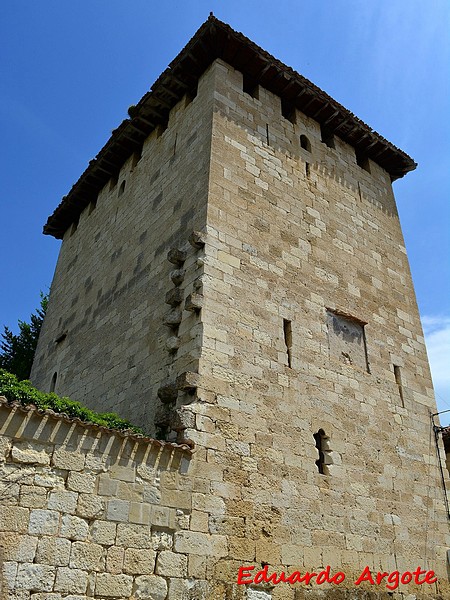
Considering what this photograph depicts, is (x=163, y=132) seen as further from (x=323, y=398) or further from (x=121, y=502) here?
(x=121, y=502)

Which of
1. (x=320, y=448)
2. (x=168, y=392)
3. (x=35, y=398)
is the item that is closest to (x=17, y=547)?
(x=35, y=398)

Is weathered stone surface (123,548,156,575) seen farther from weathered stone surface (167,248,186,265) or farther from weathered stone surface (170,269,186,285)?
weathered stone surface (167,248,186,265)

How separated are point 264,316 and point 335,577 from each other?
145 inches

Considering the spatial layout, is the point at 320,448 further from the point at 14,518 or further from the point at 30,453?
the point at 14,518

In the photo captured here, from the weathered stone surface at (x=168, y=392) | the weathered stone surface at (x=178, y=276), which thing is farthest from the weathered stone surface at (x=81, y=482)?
the weathered stone surface at (x=178, y=276)

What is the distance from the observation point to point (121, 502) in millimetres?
5918

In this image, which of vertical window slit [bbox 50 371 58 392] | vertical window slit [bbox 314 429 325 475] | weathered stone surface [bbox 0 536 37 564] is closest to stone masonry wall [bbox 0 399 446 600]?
weathered stone surface [bbox 0 536 37 564]

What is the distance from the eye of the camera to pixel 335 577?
290 inches

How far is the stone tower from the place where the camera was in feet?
24.0

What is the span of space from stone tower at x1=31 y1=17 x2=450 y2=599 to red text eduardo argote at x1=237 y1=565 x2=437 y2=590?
0.41 ft

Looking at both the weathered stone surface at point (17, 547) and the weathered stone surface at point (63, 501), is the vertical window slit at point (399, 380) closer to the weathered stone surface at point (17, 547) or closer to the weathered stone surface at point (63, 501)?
the weathered stone surface at point (63, 501)

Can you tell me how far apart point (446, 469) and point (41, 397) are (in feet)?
23.8

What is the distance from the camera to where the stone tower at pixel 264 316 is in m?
7.32

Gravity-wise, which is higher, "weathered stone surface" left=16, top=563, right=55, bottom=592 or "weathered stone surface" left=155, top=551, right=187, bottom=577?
"weathered stone surface" left=155, top=551, right=187, bottom=577
